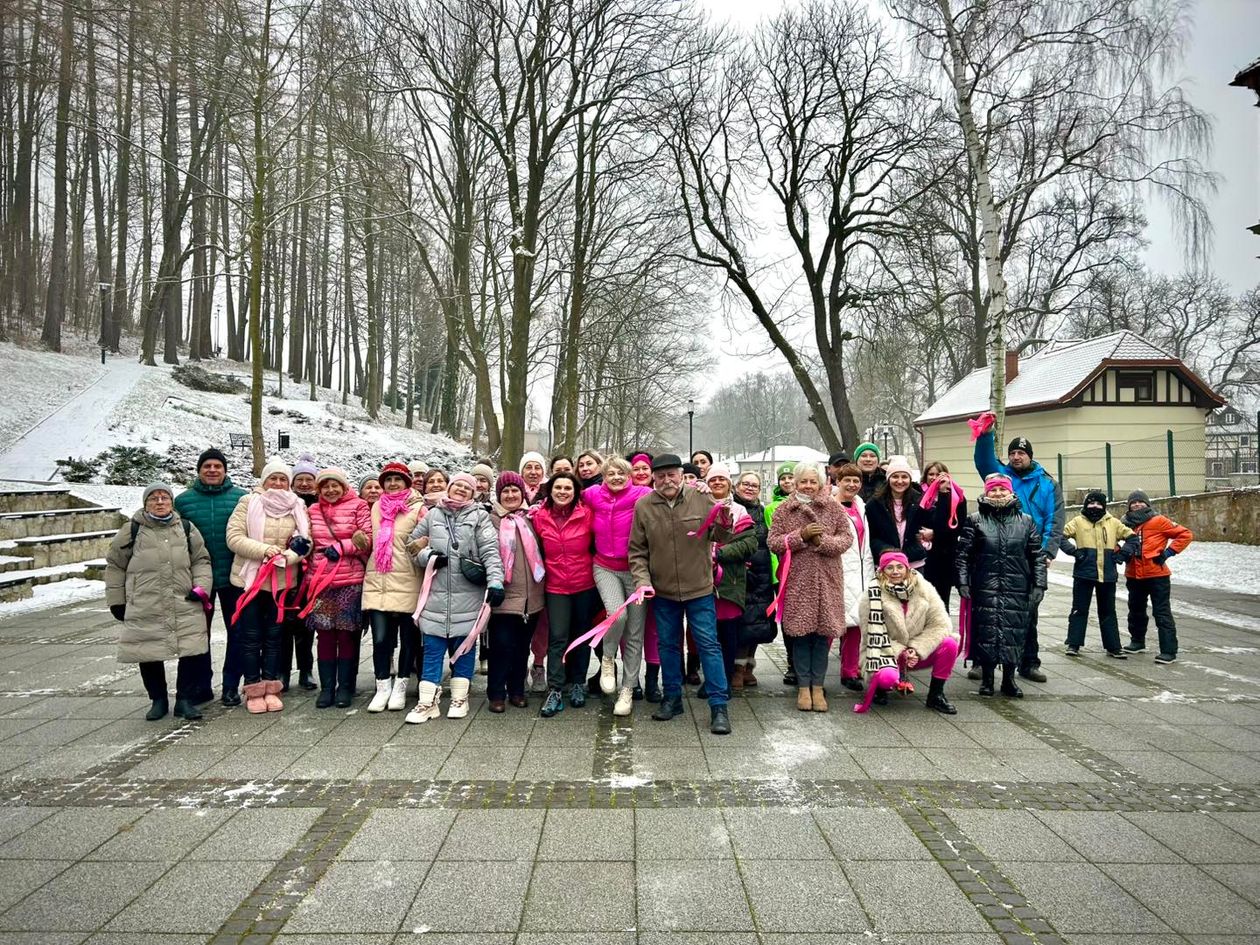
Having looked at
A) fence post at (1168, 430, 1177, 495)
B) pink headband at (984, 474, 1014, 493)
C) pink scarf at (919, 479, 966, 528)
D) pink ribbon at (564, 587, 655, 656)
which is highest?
fence post at (1168, 430, 1177, 495)

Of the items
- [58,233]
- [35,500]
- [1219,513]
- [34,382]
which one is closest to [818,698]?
[1219,513]

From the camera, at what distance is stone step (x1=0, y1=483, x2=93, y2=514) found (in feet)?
40.0

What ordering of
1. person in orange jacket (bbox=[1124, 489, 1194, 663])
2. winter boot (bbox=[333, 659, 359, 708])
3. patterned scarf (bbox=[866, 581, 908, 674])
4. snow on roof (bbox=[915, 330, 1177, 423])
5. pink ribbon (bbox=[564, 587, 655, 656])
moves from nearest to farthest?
pink ribbon (bbox=[564, 587, 655, 656]), patterned scarf (bbox=[866, 581, 908, 674]), winter boot (bbox=[333, 659, 359, 708]), person in orange jacket (bbox=[1124, 489, 1194, 663]), snow on roof (bbox=[915, 330, 1177, 423])

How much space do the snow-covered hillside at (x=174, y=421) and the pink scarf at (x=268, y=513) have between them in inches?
554

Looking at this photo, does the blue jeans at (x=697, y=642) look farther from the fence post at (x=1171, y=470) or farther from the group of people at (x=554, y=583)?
the fence post at (x=1171, y=470)

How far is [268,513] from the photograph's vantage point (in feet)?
18.0

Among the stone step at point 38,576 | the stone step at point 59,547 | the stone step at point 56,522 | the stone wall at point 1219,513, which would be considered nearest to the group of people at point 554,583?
the stone step at point 38,576

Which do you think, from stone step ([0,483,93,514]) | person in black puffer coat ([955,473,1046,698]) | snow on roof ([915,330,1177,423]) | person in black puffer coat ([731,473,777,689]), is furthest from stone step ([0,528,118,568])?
snow on roof ([915,330,1177,423])

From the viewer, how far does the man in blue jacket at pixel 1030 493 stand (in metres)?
6.36

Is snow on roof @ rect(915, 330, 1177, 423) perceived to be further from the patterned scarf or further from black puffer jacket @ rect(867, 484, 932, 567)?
the patterned scarf

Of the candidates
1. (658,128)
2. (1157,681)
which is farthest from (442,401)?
(1157,681)

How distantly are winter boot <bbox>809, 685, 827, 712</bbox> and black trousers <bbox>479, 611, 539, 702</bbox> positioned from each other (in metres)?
2.13

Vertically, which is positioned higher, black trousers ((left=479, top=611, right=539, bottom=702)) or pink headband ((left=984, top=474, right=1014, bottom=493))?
pink headband ((left=984, top=474, right=1014, bottom=493))

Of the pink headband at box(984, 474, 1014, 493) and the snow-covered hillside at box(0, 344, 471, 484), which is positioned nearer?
the pink headband at box(984, 474, 1014, 493)
